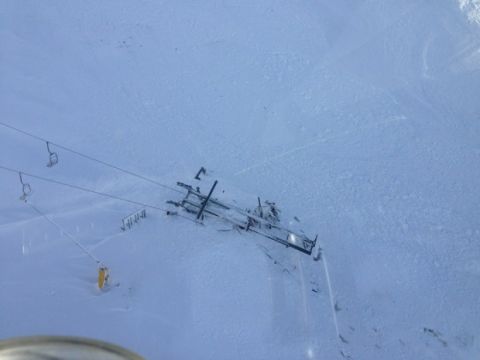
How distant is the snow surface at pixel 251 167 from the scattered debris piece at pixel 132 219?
0.53 ft

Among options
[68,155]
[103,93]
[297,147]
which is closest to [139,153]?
[68,155]

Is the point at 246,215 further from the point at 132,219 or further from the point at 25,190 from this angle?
the point at 25,190

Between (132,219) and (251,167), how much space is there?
360 centimetres

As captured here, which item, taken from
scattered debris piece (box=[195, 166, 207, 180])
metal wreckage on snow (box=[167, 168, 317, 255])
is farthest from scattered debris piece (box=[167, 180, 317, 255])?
scattered debris piece (box=[195, 166, 207, 180])

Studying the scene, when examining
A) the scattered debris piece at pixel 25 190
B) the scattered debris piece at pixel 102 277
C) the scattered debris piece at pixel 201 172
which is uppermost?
the scattered debris piece at pixel 201 172

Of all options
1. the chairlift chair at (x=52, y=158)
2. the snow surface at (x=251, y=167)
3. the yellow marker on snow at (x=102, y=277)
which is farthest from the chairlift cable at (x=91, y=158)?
the yellow marker on snow at (x=102, y=277)

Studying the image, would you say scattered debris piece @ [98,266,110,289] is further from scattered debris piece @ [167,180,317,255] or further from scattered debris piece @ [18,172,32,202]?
scattered debris piece @ [18,172,32,202]

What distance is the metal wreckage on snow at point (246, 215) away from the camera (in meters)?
11.4

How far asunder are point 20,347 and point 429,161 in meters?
11.6

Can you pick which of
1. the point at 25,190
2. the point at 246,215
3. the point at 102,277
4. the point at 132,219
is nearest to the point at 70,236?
the point at 132,219

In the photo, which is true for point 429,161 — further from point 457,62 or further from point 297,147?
point 457,62

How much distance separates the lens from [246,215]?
11648 mm

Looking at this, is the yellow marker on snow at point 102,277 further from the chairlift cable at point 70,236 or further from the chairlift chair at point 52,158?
the chairlift chair at point 52,158

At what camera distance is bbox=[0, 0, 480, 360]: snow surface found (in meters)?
10.1
